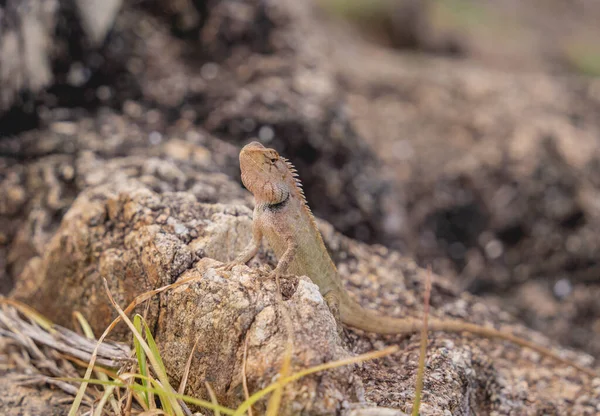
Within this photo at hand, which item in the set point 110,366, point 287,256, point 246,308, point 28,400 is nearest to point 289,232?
point 287,256

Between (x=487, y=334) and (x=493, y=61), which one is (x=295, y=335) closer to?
(x=487, y=334)

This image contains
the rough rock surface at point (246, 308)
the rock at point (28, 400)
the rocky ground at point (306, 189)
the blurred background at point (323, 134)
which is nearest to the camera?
the rough rock surface at point (246, 308)

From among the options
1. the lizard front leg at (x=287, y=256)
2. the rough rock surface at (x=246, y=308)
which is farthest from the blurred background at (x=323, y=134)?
the lizard front leg at (x=287, y=256)

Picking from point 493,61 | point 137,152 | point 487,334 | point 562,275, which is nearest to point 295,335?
point 487,334

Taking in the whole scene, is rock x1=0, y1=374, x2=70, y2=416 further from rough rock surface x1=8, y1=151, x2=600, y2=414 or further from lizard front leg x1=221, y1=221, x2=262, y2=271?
lizard front leg x1=221, y1=221, x2=262, y2=271

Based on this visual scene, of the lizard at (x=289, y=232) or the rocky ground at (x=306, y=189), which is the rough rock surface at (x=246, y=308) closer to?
the rocky ground at (x=306, y=189)

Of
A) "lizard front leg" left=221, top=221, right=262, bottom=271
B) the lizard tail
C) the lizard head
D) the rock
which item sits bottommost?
the rock

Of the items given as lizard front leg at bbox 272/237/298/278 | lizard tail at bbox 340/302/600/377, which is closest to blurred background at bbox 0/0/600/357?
lizard front leg at bbox 272/237/298/278
